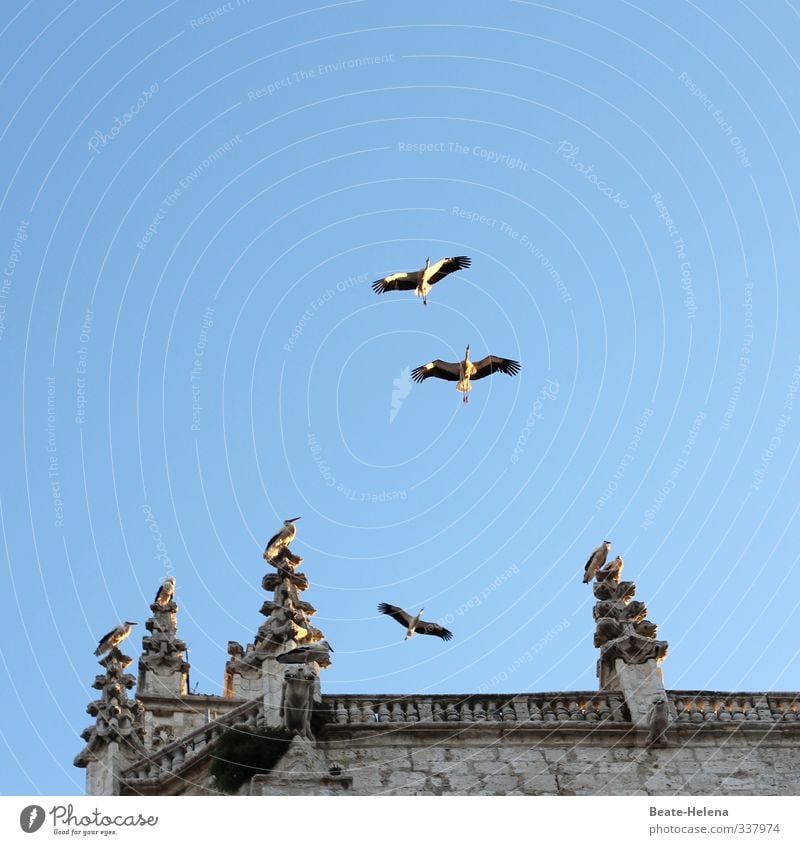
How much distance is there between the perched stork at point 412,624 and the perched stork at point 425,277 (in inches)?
239

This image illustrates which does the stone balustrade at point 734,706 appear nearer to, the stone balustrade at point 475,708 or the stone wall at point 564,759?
the stone wall at point 564,759

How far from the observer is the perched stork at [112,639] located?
36409mm

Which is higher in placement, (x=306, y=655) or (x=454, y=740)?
(x=306, y=655)

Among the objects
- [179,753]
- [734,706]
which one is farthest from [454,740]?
[734,706]

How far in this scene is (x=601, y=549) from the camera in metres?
37.6

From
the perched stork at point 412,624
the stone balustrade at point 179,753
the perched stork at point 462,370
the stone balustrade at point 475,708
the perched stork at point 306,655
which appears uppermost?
the perched stork at point 462,370

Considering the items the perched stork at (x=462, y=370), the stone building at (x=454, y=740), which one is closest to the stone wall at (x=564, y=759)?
the stone building at (x=454, y=740)

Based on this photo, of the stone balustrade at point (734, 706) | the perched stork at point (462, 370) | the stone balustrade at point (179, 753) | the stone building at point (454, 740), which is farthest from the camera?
the perched stork at point (462, 370)

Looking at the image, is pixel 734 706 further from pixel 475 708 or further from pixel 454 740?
pixel 454 740

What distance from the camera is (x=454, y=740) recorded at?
3325 centimetres

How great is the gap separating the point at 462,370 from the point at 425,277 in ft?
6.91

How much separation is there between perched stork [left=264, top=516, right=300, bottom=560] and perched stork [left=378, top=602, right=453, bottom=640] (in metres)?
2.19
